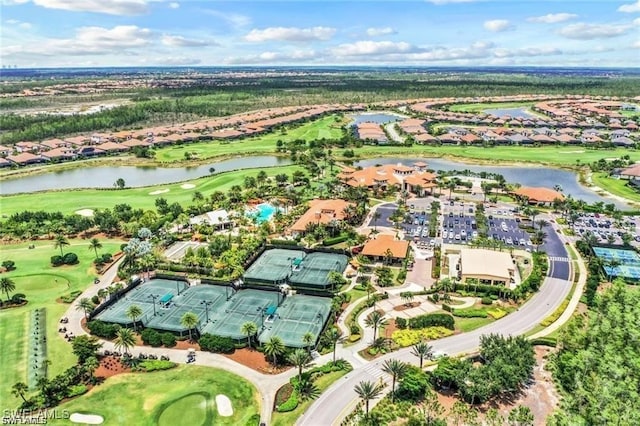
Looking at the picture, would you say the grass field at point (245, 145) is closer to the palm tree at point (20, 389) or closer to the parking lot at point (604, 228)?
the parking lot at point (604, 228)

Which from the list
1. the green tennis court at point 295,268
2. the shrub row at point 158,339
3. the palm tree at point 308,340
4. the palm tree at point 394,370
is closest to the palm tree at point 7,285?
the shrub row at point 158,339

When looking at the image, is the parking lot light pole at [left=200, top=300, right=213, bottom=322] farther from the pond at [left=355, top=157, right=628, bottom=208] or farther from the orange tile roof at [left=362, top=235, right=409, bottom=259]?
the pond at [left=355, top=157, right=628, bottom=208]

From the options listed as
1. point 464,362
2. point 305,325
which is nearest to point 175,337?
point 305,325

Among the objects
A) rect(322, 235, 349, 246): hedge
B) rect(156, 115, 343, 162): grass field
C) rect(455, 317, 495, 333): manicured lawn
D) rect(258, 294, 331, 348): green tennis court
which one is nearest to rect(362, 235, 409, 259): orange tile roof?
rect(322, 235, 349, 246): hedge

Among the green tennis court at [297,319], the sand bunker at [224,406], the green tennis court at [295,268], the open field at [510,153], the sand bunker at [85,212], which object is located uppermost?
the open field at [510,153]

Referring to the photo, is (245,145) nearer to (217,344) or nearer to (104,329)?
(104,329)

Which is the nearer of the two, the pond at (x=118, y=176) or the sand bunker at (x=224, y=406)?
the sand bunker at (x=224, y=406)

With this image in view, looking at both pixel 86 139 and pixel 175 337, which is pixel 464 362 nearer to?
pixel 175 337
